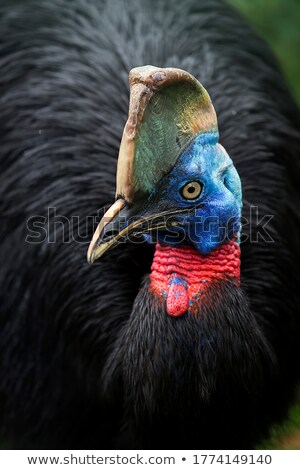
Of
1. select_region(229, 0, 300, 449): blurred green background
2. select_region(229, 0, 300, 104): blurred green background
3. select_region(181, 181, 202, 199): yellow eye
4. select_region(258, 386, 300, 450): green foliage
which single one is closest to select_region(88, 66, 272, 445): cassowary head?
select_region(181, 181, 202, 199): yellow eye

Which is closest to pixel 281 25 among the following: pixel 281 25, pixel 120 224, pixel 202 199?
pixel 281 25

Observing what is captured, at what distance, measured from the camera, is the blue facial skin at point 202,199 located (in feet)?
8.99

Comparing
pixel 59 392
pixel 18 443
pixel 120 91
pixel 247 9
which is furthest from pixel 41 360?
pixel 247 9

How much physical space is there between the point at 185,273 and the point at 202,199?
0.70 ft

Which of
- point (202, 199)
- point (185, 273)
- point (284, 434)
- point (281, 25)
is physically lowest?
point (284, 434)

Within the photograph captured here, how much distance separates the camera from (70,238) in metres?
3.30

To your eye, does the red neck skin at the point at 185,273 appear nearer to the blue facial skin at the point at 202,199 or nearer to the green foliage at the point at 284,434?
the blue facial skin at the point at 202,199

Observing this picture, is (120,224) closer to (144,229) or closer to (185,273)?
(144,229)

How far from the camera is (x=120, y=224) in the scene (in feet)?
8.81

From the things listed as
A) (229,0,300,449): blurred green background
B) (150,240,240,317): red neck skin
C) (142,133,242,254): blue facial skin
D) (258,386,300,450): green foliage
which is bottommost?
(258,386,300,450): green foliage

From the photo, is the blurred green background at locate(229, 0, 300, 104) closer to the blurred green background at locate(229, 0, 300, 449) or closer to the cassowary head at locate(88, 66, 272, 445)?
the blurred green background at locate(229, 0, 300, 449)

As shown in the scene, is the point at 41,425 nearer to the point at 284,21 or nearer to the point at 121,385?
the point at 121,385

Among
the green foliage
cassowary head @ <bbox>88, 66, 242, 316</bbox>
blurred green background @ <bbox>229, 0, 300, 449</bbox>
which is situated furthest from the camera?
blurred green background @ <bbox>229, 0, 300, 449</bbox>

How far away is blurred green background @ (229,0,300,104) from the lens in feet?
17.9
